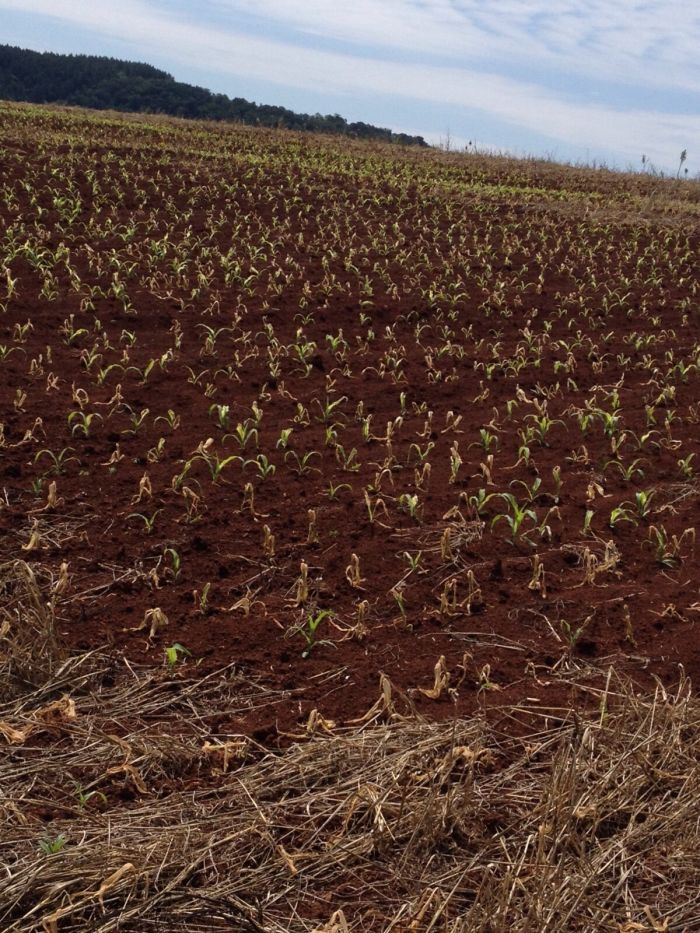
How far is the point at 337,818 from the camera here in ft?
8.36

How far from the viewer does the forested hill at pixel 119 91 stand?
134ft

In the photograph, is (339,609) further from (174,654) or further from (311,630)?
(174,654)

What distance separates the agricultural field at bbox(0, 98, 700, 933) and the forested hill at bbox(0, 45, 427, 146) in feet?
96.4

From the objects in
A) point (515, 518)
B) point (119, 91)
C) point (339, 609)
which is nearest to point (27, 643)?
point (339, 609)

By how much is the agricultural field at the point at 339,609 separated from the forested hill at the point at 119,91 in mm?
29373

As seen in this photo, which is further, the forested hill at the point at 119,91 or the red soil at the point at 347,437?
the forested hill at the point at 119,91

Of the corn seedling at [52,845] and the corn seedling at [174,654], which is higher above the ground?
the corn seedling at [174,654]

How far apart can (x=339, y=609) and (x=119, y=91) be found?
1769 inches

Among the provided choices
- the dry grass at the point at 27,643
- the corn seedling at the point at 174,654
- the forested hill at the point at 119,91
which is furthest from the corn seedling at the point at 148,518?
the forested hill at the point at 119,91

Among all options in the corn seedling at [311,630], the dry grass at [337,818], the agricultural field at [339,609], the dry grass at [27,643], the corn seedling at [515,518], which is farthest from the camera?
the corn seedling at [515,518]

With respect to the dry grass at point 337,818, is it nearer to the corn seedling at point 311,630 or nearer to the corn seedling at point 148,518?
the corn seedling at point 311,630

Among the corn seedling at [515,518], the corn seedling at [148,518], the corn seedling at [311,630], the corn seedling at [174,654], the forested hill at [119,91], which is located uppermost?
the forested hill at [119,91]

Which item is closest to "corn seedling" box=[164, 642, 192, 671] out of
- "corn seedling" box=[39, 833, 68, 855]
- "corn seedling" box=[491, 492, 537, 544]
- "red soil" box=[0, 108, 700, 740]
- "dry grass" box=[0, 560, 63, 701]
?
"red soil" box=[0, 108, 700, 740]

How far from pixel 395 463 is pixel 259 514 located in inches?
41.9
